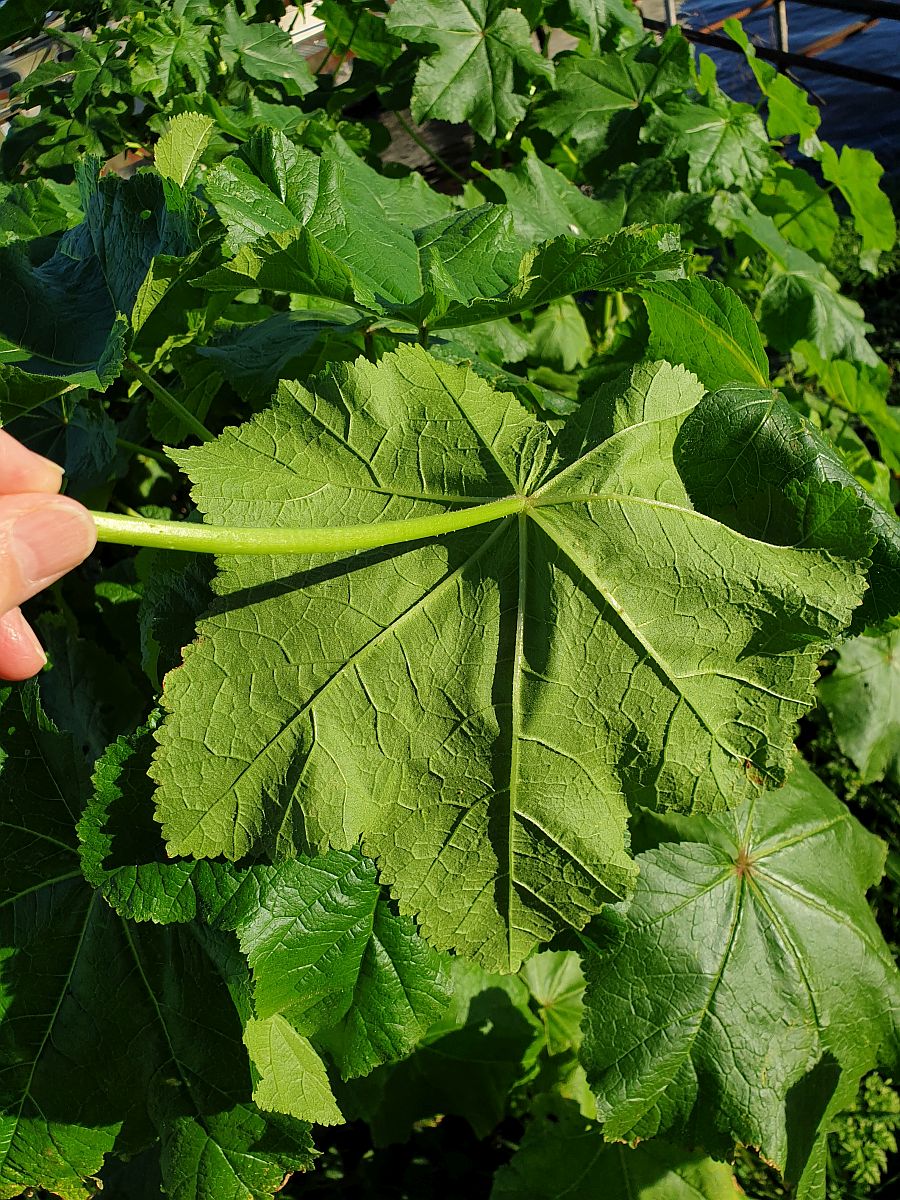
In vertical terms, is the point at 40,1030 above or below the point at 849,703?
above

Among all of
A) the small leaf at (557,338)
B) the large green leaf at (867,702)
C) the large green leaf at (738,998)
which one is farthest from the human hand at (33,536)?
the large green leaf at (867,702)

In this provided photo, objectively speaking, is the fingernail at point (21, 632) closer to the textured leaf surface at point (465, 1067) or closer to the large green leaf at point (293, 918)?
the large green leaf at point (293, 918)

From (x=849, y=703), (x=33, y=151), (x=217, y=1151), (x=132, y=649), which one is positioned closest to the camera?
(x=217, y=1151)

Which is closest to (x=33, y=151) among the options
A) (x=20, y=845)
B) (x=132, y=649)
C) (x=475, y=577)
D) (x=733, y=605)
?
(x=132, y=649)

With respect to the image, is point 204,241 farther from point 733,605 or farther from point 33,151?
point 33,151

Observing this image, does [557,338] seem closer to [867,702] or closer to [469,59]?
[469,59]

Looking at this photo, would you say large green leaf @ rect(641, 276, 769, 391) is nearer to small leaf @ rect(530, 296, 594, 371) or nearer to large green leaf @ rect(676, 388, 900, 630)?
large green leaf @ rect(676, 388, 900, 630)

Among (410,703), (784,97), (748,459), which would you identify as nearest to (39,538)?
(410,703)
